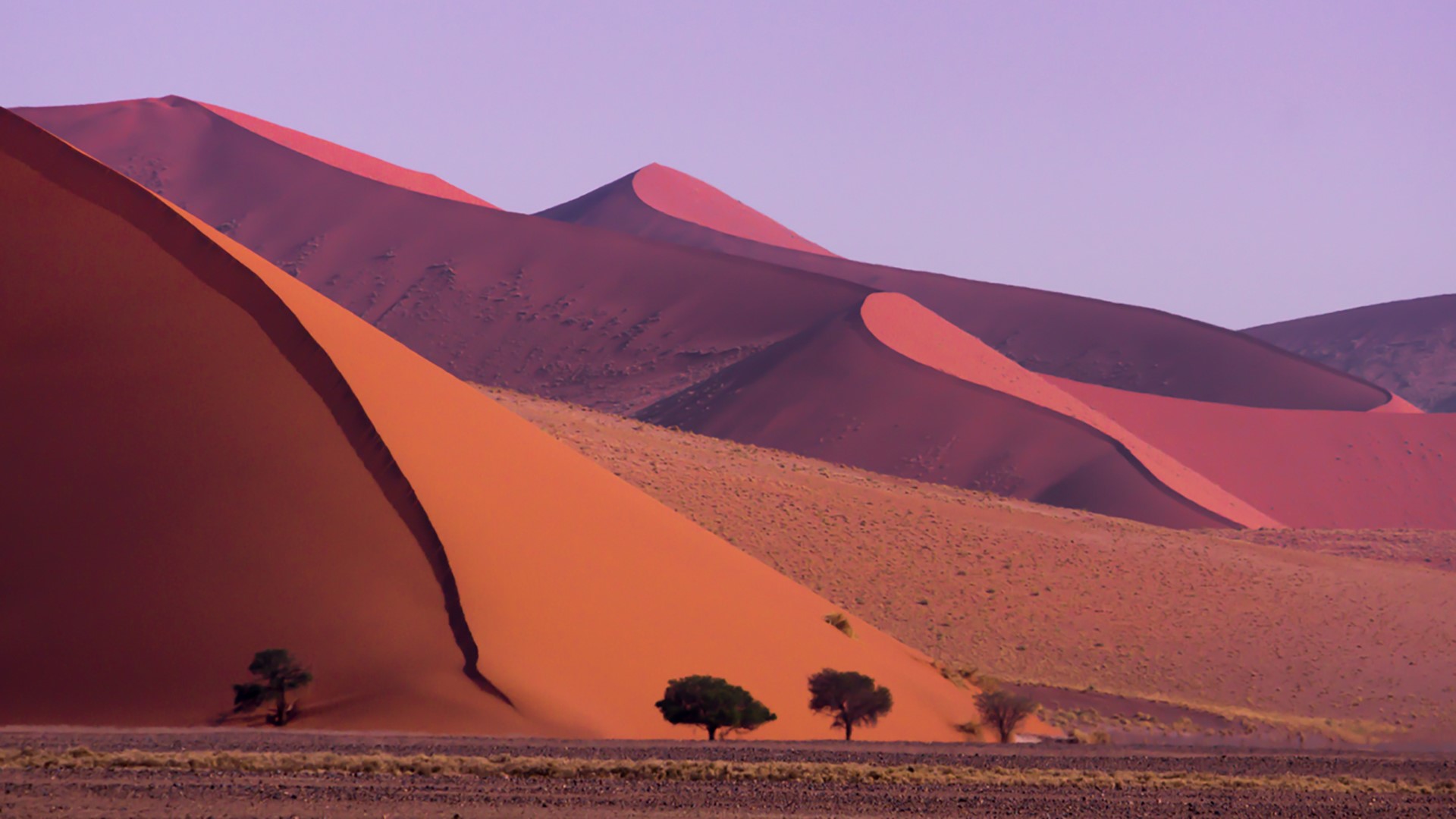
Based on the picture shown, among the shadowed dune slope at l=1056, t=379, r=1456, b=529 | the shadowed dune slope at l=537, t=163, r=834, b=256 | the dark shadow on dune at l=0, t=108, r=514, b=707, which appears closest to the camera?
the dark shadow on dune at l=0, t=108, r=514, b=707

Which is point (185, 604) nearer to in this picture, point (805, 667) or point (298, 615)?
point (298, 615)

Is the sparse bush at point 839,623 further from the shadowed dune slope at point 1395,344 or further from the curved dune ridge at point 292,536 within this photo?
the shadowed dune slope at point 1395,344

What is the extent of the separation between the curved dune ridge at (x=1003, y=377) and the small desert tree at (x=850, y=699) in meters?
35.7

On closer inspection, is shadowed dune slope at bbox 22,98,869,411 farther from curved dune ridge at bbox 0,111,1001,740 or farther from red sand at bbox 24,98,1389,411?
curved dune ridge at bbox 0,111,1001,740

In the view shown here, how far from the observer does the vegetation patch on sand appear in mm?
12164

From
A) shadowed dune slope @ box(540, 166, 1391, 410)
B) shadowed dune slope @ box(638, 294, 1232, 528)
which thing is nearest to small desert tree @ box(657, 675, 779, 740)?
shadowed dune slope @ box(638, 294, 1232, 528)

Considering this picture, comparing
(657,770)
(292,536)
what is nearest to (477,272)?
(292,536)

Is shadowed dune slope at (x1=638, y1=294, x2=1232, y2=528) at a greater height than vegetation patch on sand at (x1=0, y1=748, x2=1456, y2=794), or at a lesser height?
greater

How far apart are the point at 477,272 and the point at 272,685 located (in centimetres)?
6640

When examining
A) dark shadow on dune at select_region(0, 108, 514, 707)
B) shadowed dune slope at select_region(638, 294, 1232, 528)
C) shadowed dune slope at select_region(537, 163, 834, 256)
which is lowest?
dark shadow on dune at select_region(0, 108, 514, 707)

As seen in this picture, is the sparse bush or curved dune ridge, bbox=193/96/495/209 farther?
curved dune ridge, bbox=193/96/495/209

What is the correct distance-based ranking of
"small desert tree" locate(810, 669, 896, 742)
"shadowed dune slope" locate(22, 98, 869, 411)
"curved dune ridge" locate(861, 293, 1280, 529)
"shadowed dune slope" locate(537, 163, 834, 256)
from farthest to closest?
"shadowed dune slope" locate(537, 163, 834, 256) < "shadowed dune slope" locate(22, 98, 869, 411) < "curved dune ridge" locate(861, 293, 1280, 529) < "small desert tree" locate(810, 669, 896, 742)

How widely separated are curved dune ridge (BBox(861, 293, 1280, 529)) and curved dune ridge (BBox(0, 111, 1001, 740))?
34398 millimetres

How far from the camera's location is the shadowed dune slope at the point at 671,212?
11912 cm
